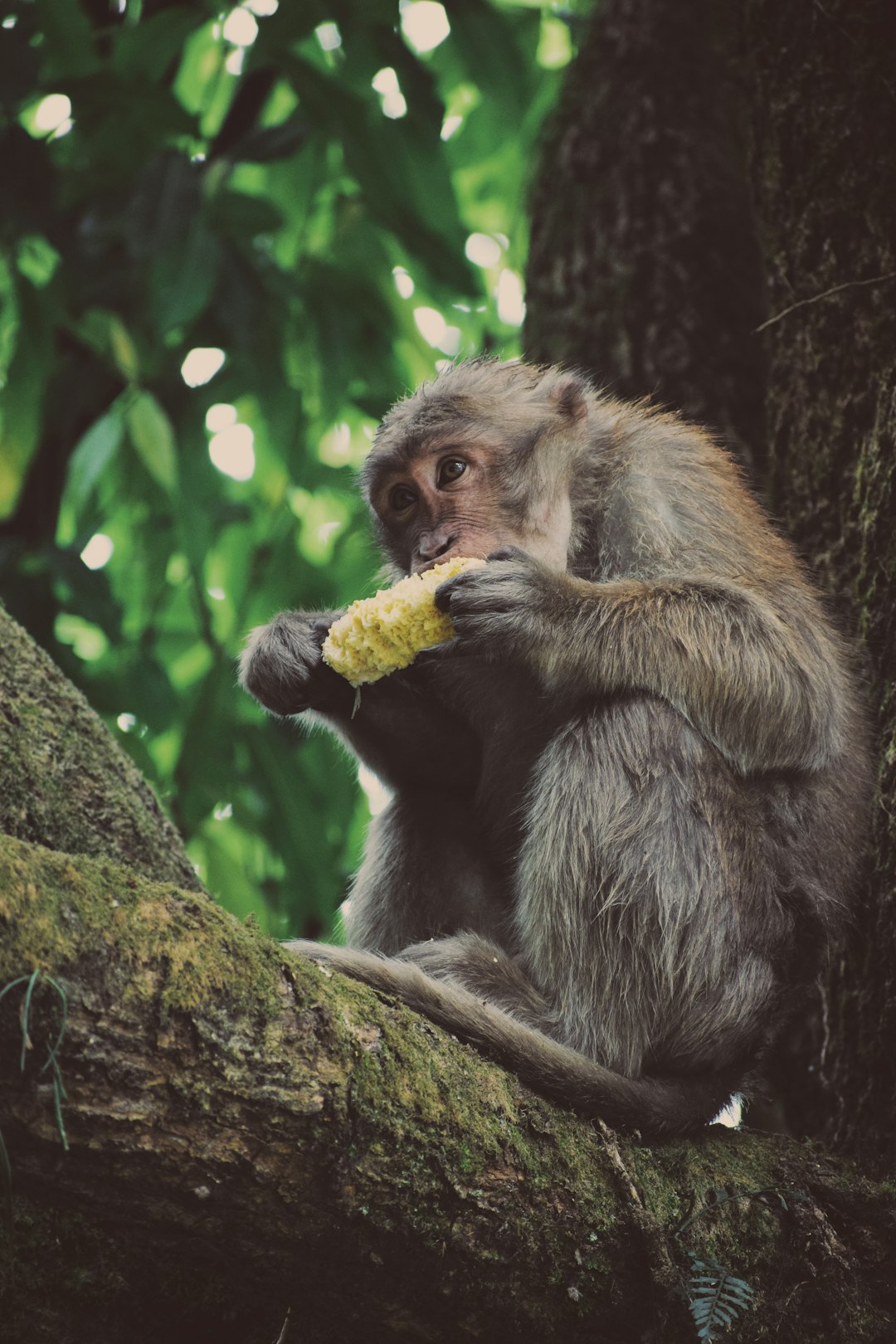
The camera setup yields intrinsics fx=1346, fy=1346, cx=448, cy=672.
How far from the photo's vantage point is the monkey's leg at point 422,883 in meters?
4.73

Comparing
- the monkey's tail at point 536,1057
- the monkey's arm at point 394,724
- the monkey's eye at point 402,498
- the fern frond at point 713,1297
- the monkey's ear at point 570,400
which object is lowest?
the fern frond at point 713,1297

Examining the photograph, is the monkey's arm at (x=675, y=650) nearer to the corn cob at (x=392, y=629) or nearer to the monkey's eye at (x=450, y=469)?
the corn cob at (x=392, y=629)

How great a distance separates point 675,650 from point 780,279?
6.96ft

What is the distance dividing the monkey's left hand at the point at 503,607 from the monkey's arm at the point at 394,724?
0.78 meters

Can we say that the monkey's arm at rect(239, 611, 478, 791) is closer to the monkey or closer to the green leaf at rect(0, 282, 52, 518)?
the monkey

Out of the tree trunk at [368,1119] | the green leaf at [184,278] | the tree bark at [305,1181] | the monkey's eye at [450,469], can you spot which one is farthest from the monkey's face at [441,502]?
the tree bark at [305,1181]

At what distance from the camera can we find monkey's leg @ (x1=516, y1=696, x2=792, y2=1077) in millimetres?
3887

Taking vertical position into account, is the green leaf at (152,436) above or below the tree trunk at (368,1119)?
above

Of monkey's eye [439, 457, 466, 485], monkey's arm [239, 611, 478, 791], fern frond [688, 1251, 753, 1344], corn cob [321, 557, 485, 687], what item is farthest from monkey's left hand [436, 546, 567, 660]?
fern frond [688, 1251, 753, 1344]

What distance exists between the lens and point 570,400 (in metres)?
5.25

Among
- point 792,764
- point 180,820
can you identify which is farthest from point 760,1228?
point 180,820

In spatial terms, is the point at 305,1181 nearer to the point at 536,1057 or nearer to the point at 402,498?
the point at 536,1057

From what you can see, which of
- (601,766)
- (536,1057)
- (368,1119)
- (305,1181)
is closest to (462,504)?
(601,766)

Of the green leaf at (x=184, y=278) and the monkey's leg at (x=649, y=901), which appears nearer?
the monkey's leg at (x=649, y=901)
